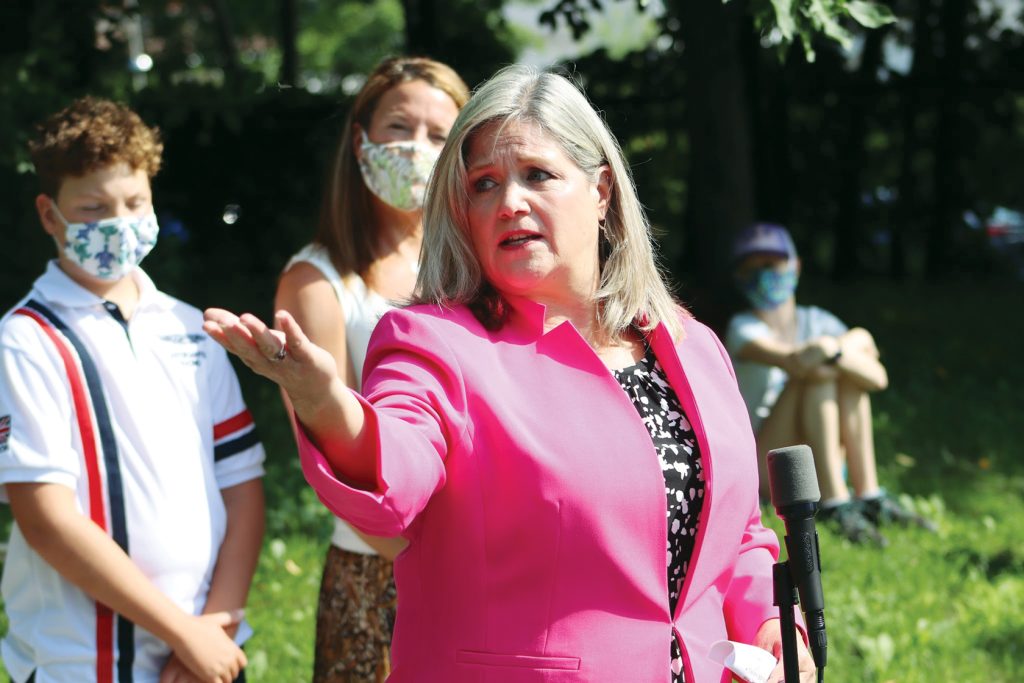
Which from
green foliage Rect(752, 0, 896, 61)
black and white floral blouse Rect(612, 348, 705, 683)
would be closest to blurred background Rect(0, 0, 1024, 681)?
green foliage Rect(752, 0, 896, 61)

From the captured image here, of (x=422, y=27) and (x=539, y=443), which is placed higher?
(x=422, y=27)

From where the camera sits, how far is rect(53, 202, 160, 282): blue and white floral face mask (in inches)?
128

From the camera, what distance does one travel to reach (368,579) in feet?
11.4

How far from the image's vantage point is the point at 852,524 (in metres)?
6.65

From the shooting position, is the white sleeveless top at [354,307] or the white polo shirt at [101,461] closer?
the white polo shirt at [101,461]

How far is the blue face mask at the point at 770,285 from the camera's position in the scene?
7.14 m

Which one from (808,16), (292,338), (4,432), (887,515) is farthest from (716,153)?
(292,338)

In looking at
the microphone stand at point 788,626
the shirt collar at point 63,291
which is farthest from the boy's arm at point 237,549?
the microphone stand at point 788,626

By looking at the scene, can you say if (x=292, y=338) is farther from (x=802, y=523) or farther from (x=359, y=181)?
(x=359, y=181)

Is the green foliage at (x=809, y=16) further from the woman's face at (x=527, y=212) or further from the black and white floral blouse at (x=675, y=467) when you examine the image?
the black and white floral blouse at (x=675, y=467)

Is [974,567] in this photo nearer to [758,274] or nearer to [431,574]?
[758,274]

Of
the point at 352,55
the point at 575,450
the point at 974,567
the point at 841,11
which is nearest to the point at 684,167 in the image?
the point at 974,567

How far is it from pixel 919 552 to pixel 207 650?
4.43 metres

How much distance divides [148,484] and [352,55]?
1200 inches
